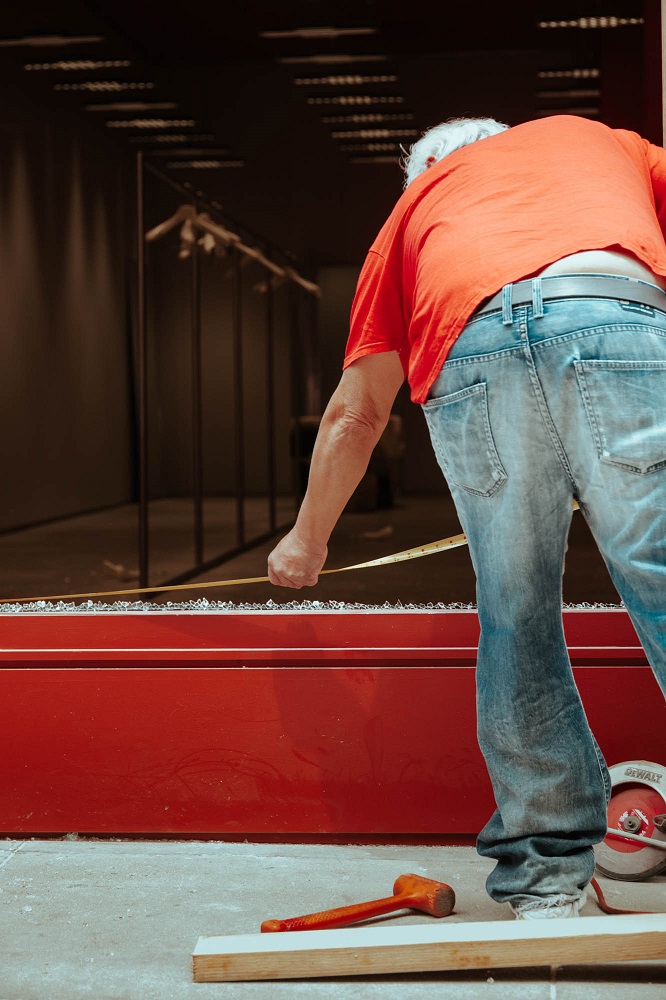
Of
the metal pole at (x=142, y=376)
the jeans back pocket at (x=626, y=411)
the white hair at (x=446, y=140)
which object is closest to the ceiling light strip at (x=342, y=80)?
the metal pole at (x=142, y=376)

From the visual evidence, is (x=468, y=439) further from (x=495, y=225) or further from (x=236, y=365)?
(x=236, y=365)

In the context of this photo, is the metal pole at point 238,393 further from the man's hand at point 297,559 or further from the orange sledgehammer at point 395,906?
the orange sledgehammer at point 395,906

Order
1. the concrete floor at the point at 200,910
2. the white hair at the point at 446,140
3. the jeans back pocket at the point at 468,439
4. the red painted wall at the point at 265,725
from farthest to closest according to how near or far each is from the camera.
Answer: the red painted wall at the point at 265,725 → the white hair at the point at 446,140 → the concrete floor at the point at 200,910 → the jeans back pocket at the point at 468,439

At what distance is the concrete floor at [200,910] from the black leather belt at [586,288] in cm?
112

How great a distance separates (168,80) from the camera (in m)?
2.83

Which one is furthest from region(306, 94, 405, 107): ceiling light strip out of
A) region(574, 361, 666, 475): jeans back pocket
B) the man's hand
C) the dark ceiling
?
region(574, 361, 666, 475): jeans back pocket

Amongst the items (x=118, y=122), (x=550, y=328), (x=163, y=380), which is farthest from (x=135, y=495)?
(x=550, y=328)

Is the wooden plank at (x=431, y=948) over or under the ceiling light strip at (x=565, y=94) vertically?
under

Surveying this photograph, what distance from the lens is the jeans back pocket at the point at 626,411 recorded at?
162cm

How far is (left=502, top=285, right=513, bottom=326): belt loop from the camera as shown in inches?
65.4

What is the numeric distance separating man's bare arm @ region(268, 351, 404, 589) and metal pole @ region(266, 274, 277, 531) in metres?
0.73

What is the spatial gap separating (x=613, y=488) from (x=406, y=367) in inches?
20.4

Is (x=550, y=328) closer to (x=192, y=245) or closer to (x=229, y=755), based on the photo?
(x=229, y=755)

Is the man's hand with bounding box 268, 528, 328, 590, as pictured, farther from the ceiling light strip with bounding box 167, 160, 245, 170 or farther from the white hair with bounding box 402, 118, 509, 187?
the ceiling light strip with bounding box 167, 160, 245, 170
